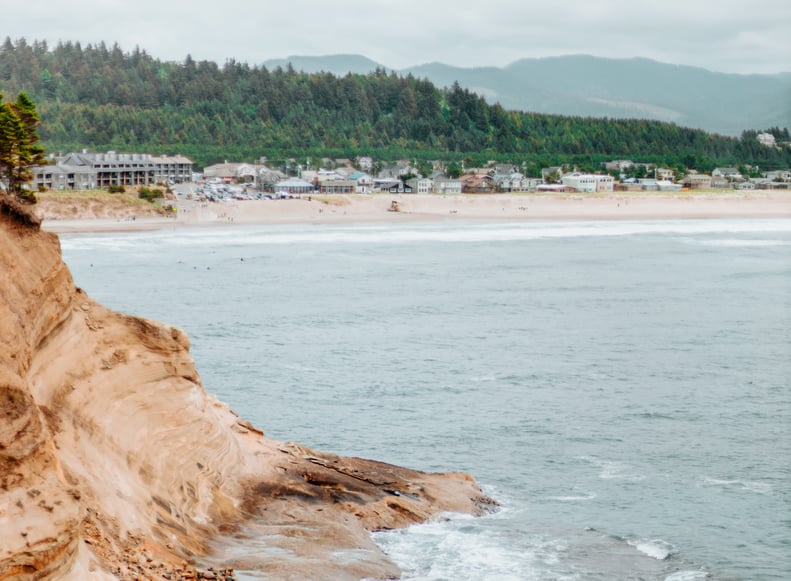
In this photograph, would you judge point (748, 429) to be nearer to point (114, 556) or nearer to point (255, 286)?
point (114, 556)

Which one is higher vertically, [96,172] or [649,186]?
[649,186]

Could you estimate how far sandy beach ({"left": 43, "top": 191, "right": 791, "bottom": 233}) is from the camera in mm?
121688

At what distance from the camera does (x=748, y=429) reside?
2878 cm

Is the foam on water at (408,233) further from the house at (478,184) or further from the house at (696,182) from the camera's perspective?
the house at (696,182)

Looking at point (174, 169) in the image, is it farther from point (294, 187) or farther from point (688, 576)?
point (688, 576)

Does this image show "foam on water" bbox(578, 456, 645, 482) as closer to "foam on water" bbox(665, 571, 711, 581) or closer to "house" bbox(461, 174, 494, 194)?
"foam on water" bbox(665, 571, 711, 581)

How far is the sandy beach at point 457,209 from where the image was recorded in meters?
122

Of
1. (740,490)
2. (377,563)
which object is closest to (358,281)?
(740,490)

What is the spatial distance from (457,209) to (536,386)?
110 meters

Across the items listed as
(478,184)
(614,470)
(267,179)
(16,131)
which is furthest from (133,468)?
(478,184)

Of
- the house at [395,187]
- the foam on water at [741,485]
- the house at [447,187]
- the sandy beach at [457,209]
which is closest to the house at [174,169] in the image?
the sandy beach at [457,209]

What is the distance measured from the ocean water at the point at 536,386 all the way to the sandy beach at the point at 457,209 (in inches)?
1741

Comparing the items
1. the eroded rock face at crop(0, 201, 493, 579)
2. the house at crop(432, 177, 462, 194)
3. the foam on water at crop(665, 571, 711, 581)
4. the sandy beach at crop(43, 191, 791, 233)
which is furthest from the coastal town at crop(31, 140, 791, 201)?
the foam on water at crop(665, 571, 711, 581)

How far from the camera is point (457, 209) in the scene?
144 metres
